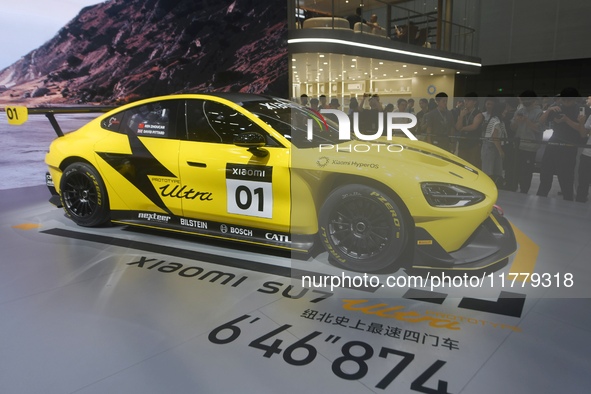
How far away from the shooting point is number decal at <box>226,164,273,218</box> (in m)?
3.14

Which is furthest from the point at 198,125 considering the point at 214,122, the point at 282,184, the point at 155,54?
the point at 155,54

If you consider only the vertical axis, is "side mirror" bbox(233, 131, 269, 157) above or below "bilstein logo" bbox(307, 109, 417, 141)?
below

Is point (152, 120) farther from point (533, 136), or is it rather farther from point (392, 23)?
point (392, 23)

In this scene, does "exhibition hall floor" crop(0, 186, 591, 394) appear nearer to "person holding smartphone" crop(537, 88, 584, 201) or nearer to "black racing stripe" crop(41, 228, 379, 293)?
"black racing stripe" crop(41, 228, 379, 293)

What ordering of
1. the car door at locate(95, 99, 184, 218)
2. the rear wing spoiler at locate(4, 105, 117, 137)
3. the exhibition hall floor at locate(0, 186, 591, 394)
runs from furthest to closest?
the rear wing spoiler at locate(4, 105, 117, 137) → the car door at locate(95, 99, 184, 218) → the exhibition hall floor at locate(0, 186, 591, 394)

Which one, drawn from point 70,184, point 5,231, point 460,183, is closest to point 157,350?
point 460,183

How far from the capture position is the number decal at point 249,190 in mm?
3141

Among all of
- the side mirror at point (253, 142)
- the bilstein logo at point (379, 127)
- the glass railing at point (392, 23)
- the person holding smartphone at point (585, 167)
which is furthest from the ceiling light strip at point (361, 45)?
the side mirror at point (253, 142)

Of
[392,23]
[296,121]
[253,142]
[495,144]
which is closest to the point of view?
[253,142]

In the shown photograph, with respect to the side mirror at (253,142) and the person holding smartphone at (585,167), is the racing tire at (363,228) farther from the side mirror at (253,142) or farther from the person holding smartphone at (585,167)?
the person holding smartphone at (585,167)

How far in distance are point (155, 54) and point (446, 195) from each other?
705 cm

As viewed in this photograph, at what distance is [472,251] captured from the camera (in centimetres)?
283

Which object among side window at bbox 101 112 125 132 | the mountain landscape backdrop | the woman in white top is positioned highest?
the mountain landscape backdrop

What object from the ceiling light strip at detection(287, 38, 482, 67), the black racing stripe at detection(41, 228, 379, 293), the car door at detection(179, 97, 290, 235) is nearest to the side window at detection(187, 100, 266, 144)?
the car door at detection(179, 97, 290, 235)
